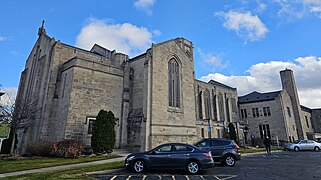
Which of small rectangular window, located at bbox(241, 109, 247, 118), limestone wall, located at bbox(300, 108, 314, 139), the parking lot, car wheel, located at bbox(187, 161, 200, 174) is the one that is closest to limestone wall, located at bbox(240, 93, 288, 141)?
small rectangular window, located at bbox(241, 109, 247, 118)

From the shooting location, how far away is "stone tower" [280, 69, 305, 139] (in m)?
46.5

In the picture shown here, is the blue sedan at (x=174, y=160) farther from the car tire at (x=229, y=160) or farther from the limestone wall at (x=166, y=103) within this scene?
the limestone wall at (x=166, y=103)

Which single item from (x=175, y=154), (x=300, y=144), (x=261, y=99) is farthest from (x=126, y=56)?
(x=261, y=99)

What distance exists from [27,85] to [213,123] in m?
27.4

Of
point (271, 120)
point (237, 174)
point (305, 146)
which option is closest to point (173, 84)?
point (237, 174)

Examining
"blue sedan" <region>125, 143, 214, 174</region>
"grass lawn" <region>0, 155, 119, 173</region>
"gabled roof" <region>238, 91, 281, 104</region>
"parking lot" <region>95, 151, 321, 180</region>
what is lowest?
"parking lot" <region>95, 151, 321, 180</region>

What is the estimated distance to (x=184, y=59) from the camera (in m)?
28.3

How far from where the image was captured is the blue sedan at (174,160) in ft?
34.1

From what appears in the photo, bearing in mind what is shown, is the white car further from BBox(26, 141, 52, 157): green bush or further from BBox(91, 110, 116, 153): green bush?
BBox(26, 141, 52, 157): green bush

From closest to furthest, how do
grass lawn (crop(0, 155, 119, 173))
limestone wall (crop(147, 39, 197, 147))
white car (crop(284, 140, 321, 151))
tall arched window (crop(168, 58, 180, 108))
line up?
grass lawn (crop(0, 155, 119, 173)) → limestone wall (crop(147, 39, 197, 147)) → tall arched window (crop(168, 58, 180, 108)) → white car (crop(284, 140, 321, 151))

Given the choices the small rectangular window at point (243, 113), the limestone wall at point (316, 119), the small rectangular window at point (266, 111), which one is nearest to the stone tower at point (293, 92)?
the small rectangular window at point (266, 111)

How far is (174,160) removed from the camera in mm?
10555

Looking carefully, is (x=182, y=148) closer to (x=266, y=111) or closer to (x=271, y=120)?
(x=271, y=120)

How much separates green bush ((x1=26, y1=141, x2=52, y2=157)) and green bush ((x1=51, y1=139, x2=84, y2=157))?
0.84 meters
